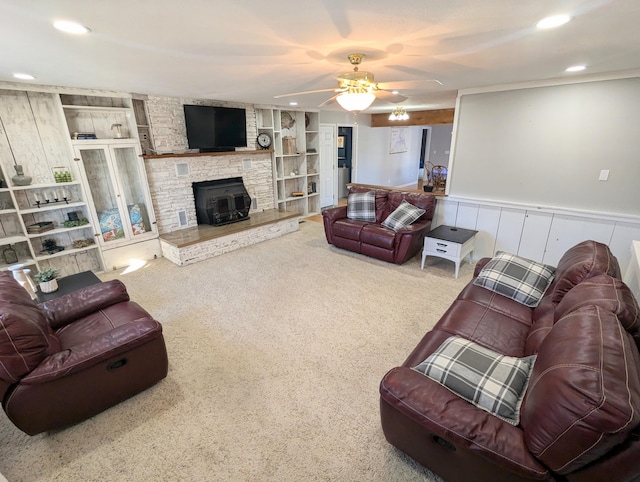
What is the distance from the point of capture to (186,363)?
7.85 feet

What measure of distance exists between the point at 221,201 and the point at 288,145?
6.44ft

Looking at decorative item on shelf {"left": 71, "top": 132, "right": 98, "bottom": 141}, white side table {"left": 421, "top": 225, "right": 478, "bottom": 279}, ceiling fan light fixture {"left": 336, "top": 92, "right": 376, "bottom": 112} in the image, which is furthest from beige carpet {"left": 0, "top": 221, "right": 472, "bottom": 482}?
ceiling fan light fixture {"left": 336, "top": 92, "right": 376, "bottom": 112}

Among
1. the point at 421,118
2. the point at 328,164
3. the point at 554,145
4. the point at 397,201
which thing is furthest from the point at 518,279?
the point at 421,118

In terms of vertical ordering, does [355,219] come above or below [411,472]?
above

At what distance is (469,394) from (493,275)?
4.54ft

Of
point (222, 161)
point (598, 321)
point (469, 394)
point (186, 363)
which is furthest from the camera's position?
point (222, 161)

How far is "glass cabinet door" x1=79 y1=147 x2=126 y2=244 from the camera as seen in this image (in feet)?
12.5

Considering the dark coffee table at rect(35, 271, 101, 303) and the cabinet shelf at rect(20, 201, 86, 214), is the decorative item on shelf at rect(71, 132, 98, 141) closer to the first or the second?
the cabinet shelf at rect(20, 201, 86, 214)

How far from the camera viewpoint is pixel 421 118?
7.30 meters

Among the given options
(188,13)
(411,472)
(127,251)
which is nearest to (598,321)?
(411,472)

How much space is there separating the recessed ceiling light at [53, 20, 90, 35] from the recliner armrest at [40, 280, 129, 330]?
1779mm

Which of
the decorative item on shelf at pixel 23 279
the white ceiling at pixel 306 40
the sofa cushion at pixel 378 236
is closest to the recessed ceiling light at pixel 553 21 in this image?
the white ceiling at pixel 306 40

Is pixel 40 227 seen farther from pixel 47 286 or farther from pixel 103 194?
pixel 47 286

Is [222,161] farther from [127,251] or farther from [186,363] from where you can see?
[186,363]
